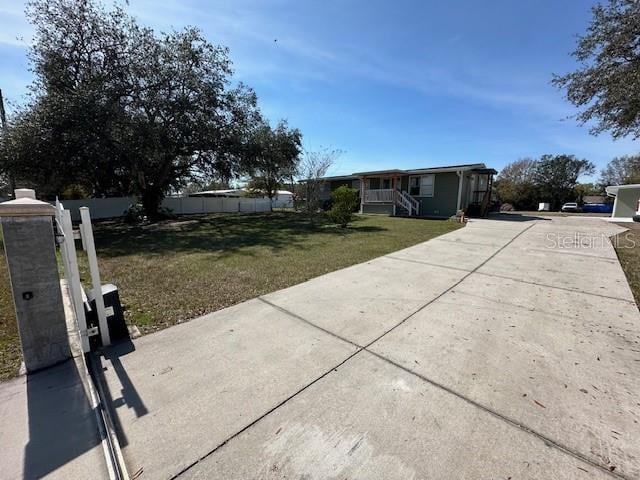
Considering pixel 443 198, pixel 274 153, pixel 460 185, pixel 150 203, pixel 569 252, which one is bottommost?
pixel 569 252

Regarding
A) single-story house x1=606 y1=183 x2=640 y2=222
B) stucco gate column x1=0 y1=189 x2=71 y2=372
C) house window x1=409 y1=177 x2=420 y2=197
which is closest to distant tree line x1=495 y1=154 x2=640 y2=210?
single-story house x1=606 y1=183 x2=640 y2=222

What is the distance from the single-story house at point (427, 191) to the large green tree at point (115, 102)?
379 inches

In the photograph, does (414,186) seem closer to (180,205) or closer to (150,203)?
(150,203)

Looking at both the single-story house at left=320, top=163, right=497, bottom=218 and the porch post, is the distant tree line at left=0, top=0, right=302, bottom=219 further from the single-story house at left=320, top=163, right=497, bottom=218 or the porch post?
the porch post

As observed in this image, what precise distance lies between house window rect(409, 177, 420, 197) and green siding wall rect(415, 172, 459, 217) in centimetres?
85

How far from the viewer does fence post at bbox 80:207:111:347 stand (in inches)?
98.7

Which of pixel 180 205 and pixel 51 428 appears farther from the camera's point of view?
pixel 180 205

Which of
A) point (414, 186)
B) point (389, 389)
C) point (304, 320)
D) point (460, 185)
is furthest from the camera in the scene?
point (414, 186)

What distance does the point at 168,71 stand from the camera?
13711 millimetres

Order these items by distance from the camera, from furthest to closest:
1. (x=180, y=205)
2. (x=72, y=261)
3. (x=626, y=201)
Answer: (x=180, y=205) → (x=626, y=201) → (x=72, y=261)

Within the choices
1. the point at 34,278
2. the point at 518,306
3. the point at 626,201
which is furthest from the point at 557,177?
the point at 34,278

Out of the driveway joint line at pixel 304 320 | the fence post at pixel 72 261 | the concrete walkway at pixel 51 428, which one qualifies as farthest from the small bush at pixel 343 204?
the concrete walkway at pixel 51 428

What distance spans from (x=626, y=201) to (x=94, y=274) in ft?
88.8

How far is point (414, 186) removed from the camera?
19.7 metres
